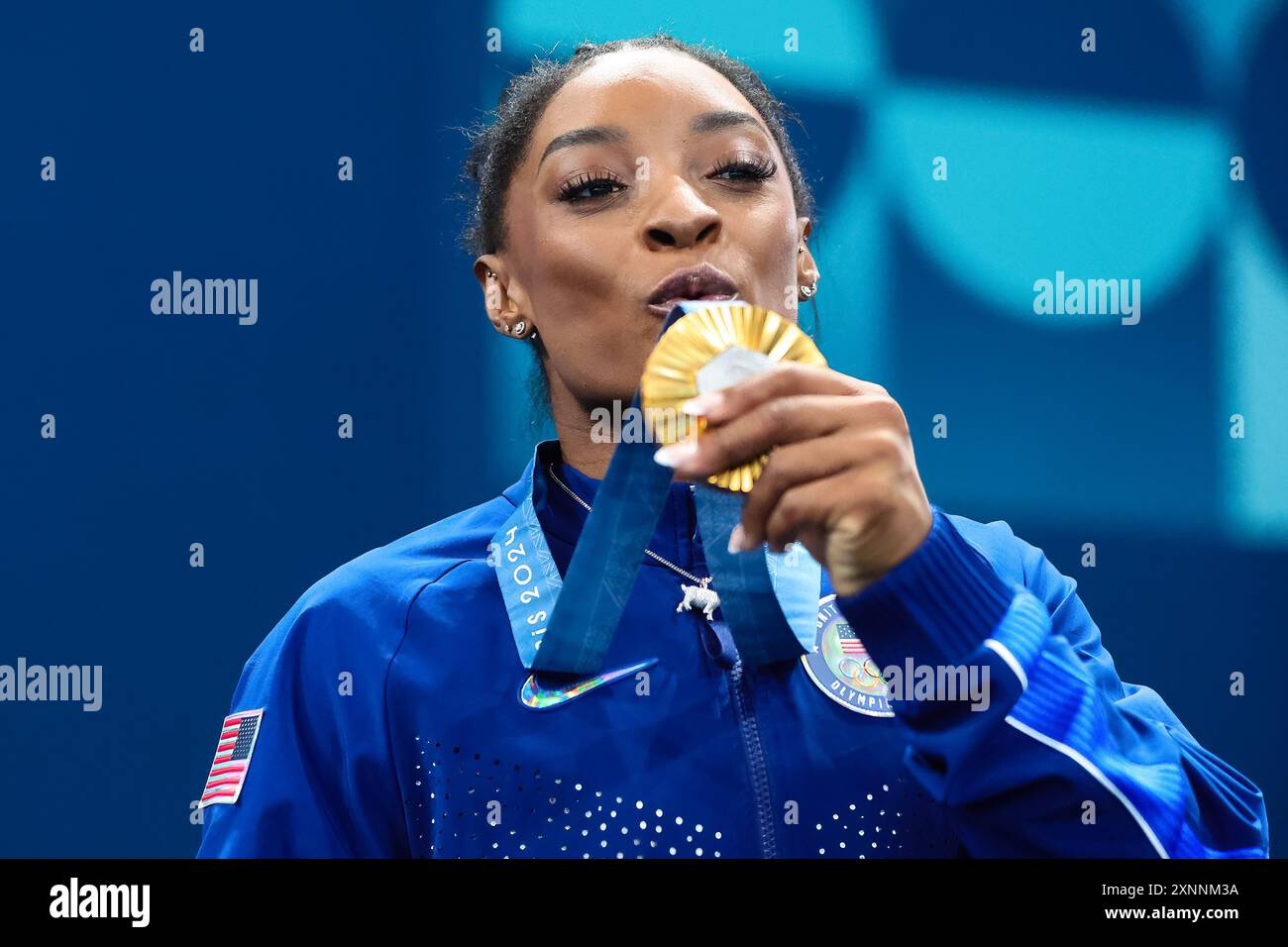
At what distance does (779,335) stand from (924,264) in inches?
53.1

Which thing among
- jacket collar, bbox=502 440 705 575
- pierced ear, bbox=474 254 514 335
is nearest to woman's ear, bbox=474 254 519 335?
pierced ear, bbox=474 254 514 335

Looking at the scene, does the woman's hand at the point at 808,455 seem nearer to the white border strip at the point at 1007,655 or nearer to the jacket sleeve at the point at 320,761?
the white border strip at the point at 1007,655

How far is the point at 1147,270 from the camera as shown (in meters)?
2.50

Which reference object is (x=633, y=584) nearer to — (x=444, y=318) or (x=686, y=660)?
(x=686, y=660)

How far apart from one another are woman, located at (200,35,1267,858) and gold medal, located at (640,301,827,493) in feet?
0.31

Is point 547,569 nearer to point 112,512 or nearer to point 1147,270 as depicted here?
point 112,512

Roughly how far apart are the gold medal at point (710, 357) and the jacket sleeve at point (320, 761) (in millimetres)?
469

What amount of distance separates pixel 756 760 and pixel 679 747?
75 mm

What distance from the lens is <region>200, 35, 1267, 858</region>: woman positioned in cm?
111

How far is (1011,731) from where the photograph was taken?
3.79ft

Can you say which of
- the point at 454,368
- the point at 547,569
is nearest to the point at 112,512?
the point at 454,368

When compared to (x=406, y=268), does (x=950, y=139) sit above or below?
above
